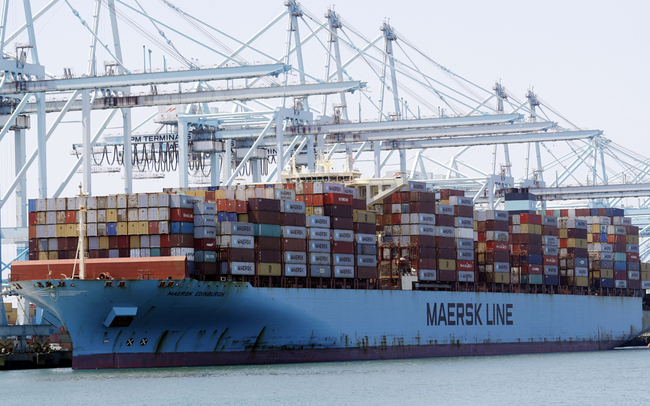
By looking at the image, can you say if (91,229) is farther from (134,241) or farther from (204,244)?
(204,244)

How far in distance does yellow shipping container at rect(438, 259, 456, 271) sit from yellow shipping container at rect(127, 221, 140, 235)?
19.2 metres

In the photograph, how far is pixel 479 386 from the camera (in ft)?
143

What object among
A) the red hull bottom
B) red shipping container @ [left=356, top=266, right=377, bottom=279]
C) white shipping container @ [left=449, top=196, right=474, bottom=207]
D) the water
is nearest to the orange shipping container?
the red hull bottom

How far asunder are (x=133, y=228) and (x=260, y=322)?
24.1ft

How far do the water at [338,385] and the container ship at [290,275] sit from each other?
1630 mm

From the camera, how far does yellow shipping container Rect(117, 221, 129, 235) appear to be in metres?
48.0

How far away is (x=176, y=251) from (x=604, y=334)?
39140mm

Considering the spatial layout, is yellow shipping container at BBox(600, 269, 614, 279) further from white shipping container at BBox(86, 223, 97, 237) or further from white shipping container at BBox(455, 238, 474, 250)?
white shipping container at BBox(86, 223, 97, 237)

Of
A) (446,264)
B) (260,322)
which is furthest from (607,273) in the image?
(260,322)

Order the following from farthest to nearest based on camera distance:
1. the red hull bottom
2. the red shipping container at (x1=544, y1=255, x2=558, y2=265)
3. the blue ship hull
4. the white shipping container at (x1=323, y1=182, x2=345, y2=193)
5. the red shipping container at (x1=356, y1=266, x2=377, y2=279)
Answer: the red shipping container at (x1=544, y1=255, x2=558, y2=265), the red shipping container at (x1=356, y1=266, x2=377, y2=279), the white shipping container at (x1=323, y1=182, x2=345, y2=193), the red hull bottom, the blue ship hull

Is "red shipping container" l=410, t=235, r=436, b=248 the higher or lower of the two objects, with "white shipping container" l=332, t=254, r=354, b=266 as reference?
higher

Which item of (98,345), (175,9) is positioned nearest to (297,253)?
(98,345)

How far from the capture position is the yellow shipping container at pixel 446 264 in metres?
59.8

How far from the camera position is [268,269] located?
4975 cm
